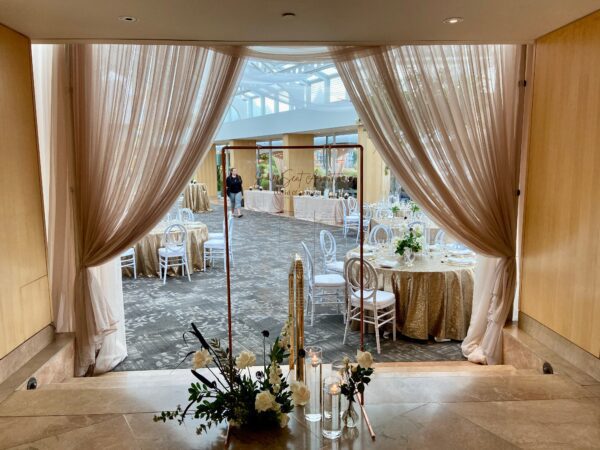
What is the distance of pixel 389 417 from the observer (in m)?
2.18

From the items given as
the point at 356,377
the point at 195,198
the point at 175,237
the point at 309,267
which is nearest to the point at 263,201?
the point at 356,377

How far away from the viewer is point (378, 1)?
2.36 metres

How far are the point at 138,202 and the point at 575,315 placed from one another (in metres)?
3.04

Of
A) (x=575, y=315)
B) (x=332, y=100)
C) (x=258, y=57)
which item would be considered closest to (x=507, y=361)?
(x=575, y=315)

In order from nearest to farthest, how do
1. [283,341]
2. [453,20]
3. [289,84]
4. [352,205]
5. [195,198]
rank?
[283,341] → [453,20] → [289,84] → [352,205] → [195,198]

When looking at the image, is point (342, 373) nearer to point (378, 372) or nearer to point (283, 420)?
point (283, 420)

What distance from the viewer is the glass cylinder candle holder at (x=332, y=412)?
6.44 ft

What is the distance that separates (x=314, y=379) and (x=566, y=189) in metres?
2.03

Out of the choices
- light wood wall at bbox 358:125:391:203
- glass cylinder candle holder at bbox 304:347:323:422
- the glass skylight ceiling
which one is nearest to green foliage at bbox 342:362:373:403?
glass cylinder candle holder at bbox 304:347:323:422

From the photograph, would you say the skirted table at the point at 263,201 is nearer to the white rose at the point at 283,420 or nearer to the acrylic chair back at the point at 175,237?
the white rose at the point at 283,420

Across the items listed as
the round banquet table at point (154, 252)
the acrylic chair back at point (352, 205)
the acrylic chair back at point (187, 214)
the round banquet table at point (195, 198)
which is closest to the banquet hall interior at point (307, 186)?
the round banquet table at point (154, 252)

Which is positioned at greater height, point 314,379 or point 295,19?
point 295,19

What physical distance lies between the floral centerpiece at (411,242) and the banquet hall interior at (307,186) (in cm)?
62

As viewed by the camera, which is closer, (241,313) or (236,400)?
(236,400)
